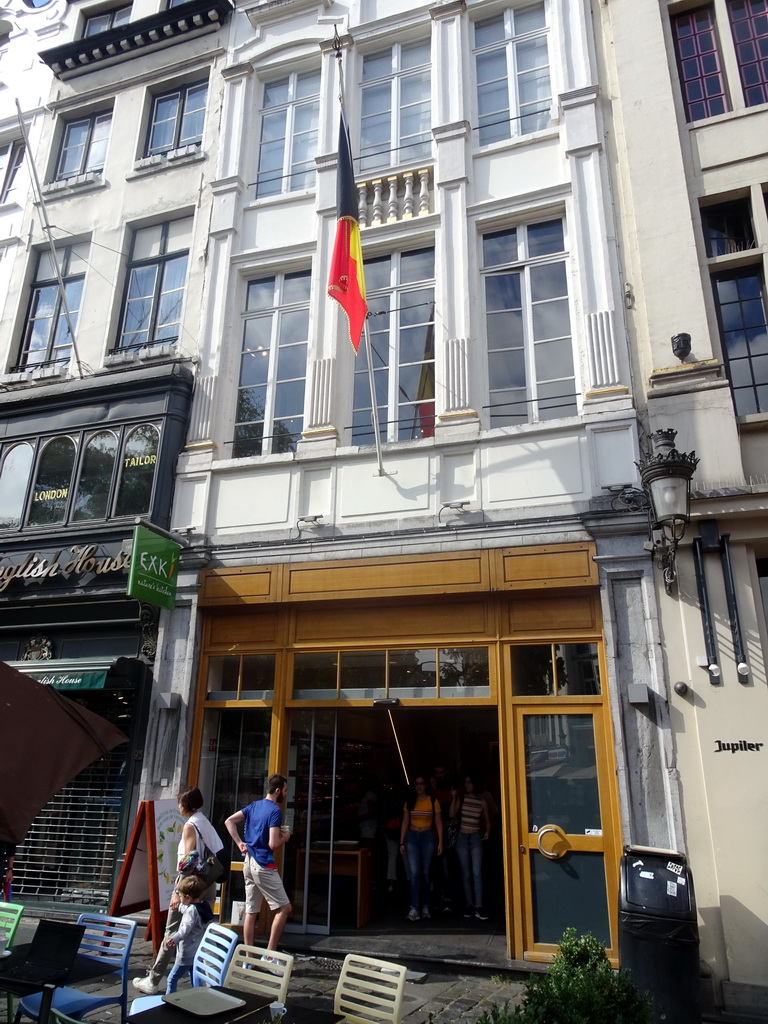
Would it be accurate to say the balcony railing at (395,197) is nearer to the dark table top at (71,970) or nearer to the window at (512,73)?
the window at (512,73)

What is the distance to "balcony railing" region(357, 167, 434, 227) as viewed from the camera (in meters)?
10.1

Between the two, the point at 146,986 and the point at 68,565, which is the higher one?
the point at 68,565

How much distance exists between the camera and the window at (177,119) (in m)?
12.5

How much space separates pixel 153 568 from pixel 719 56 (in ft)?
31.2

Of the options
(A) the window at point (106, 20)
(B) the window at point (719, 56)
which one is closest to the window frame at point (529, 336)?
(B) the window at point (719, 56)

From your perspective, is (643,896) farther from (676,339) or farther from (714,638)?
(676,339)

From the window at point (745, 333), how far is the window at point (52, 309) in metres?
9.43

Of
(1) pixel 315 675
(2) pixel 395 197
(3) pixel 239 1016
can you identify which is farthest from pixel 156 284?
(3) pixel 239 1016

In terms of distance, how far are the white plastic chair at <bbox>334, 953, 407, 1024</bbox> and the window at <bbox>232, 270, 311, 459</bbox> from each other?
6344 mm

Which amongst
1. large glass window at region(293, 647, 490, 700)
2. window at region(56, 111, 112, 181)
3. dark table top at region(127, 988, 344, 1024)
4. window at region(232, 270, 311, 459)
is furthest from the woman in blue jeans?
window at region(56, 111, 112, 181)

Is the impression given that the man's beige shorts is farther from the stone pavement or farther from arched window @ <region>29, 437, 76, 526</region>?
arched window @ <region>29, 437, 76, 526</region>

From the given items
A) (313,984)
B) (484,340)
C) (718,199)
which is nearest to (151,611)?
(313,984)

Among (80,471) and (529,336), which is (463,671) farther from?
(80,471)

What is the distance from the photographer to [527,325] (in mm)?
9148
